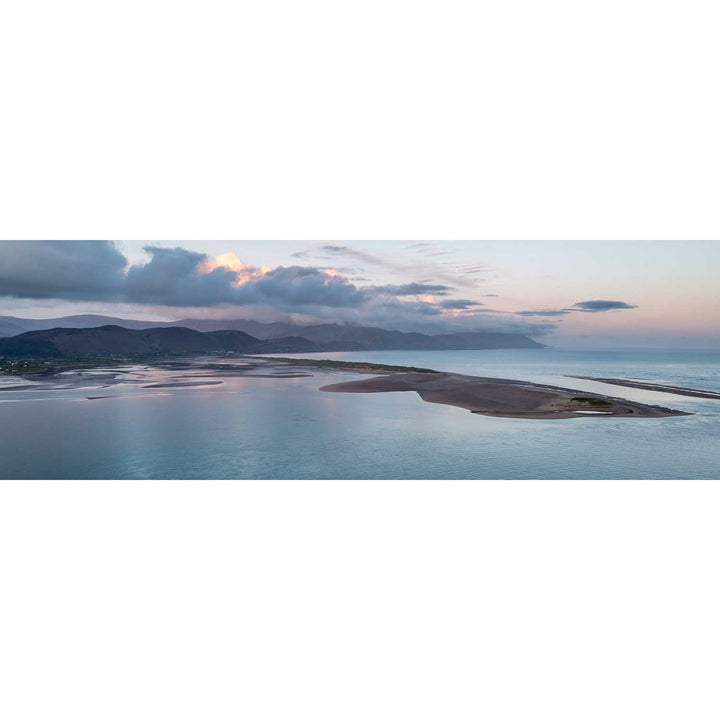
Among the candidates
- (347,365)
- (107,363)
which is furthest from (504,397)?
(107,363)

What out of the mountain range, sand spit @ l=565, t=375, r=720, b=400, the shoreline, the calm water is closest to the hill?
the mountain range

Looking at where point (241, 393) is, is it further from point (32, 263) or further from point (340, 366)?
point (32, 263)

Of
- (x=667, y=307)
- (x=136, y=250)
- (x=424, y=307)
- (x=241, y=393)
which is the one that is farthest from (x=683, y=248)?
(x=136, y=250)

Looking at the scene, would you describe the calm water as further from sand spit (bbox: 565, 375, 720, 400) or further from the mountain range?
the mountain range

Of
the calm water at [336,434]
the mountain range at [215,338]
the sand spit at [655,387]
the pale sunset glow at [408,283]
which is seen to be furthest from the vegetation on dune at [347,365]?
the sand spit at [655,387]

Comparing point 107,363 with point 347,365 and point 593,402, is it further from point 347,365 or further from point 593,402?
point 593,402

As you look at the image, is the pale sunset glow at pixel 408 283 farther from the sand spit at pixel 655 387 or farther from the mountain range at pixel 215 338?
the sand spit at pixel 655 387

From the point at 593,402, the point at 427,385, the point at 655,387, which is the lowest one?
the point at 593,402
